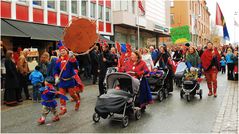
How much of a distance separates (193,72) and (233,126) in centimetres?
439

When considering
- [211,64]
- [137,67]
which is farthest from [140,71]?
[211,64]

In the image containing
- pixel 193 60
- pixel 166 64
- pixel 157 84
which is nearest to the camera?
pixel 157 84

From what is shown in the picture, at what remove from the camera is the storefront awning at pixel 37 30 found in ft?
60.3

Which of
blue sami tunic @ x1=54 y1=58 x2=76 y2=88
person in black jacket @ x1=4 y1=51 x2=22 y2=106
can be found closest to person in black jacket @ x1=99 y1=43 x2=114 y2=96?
blue sami tunic @ x1=54 y1=58 x2=76 y2=88

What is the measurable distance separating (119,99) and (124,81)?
3.13 feet

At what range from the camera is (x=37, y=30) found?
19.7 meters

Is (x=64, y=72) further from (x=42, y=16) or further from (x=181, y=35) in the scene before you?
(x=181, y=35)

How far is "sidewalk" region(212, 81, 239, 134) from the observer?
6906mm

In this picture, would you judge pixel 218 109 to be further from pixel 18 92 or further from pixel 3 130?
pixel 18 92

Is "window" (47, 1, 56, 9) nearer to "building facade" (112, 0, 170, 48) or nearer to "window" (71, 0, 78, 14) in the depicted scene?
"window" (71, 0, 78, 14)

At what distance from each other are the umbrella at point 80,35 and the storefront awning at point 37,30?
32.3 ft

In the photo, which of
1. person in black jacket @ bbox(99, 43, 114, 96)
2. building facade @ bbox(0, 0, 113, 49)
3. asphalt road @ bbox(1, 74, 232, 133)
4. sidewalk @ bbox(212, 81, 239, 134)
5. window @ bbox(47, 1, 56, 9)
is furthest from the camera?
window @ bbox(47, 1, 56, 9)

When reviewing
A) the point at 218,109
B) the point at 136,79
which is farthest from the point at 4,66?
the point at 218,109

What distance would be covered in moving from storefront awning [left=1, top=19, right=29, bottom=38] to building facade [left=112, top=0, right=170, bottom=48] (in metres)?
11.6
